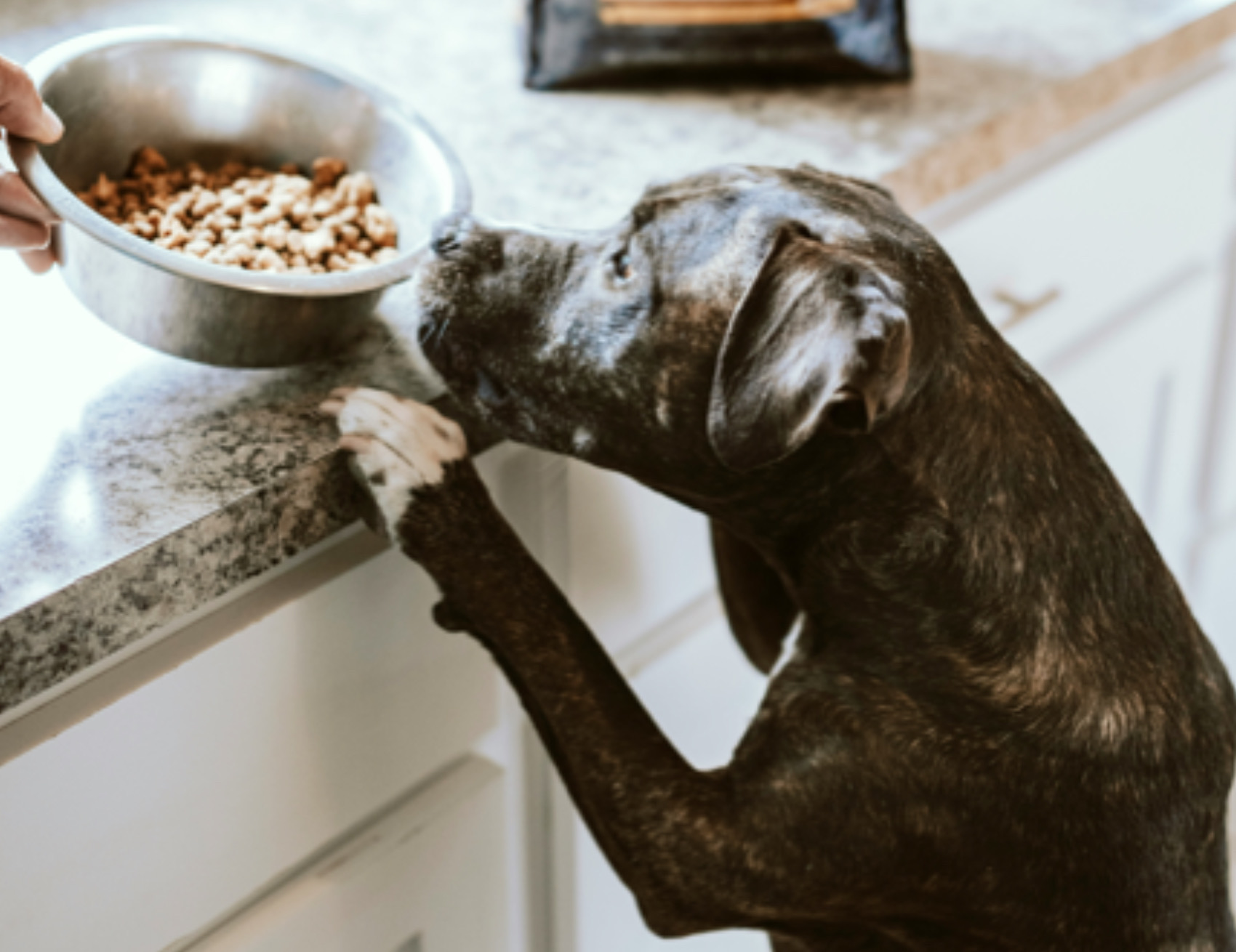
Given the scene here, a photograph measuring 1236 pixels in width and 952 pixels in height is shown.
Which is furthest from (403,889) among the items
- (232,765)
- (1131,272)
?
(1131,272)

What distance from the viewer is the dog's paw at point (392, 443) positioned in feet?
3.20

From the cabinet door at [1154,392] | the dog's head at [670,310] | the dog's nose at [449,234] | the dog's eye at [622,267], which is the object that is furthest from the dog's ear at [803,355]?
the cabinet door at [1154,392]

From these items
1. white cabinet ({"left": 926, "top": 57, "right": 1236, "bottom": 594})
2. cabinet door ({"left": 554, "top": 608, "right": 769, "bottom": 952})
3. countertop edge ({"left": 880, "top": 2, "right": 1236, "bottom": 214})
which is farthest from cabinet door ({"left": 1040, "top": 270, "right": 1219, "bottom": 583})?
cabinet door ({"left": 554, "top": 608, "right": 769, "bottom": 952})

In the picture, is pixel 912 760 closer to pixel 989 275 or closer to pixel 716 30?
pixel 989 275

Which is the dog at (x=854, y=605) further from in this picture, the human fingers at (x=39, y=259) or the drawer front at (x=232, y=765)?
the human fingers at (x=39, y=259)

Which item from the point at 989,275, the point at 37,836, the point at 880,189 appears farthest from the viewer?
the point at 989,275

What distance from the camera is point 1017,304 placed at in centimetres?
158

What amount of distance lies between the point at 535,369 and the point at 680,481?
0.14 meters

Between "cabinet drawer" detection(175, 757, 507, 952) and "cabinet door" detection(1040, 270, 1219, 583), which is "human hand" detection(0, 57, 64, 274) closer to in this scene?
"cabinet drawer" detection(175, 757, 507, 952)

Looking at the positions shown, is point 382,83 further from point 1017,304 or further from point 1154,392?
point 1154,392

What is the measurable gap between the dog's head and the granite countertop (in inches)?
2.7

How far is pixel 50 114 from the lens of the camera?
995 mm

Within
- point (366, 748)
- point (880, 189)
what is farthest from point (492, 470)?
point (880, 189)

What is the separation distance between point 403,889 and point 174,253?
54cm
